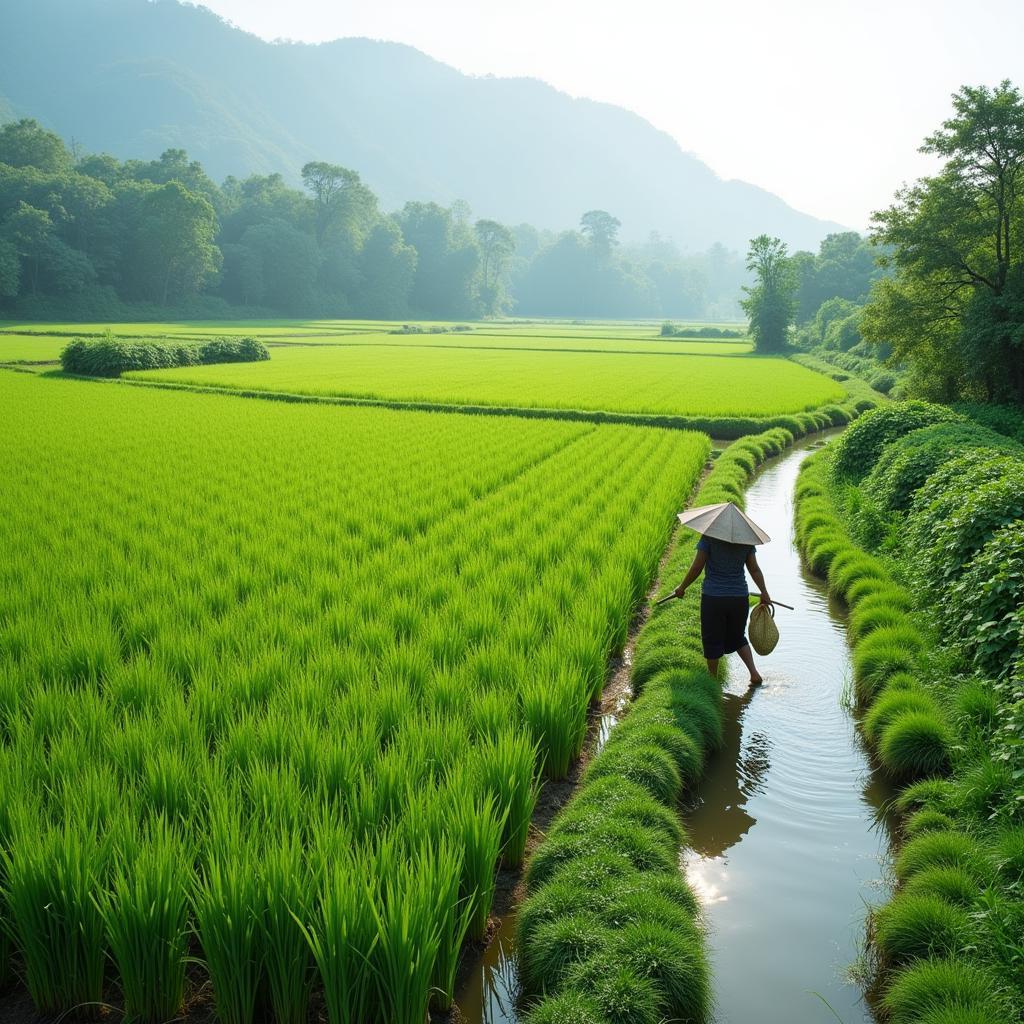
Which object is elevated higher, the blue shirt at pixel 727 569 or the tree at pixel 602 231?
the tree at pixel 602 231

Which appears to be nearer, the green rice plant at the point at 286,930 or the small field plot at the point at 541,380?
the green rice plant at the point at 286,930

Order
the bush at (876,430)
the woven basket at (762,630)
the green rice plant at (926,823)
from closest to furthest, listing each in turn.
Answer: the green rice plant at (926,823) < the woven basket at (762,630) < the bush at (876,430)

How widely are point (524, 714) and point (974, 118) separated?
23701mm

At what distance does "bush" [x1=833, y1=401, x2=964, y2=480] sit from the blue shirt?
9.57m

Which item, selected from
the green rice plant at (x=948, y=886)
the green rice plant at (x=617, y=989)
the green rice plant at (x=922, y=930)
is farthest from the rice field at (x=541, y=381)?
the green rice plant at (x=617, y=989)

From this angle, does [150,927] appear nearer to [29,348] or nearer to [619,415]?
[619,415]

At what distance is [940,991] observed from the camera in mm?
3605

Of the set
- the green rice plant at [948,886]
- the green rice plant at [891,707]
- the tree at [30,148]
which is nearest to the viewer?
the green rice plant at [948,886]

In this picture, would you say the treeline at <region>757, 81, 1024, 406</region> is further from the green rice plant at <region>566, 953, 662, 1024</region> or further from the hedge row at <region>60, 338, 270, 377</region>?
the hedge row at <region>60, 338, 270, 377</region>

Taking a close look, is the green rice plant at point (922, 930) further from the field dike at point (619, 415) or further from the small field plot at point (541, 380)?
the small field plot at point (541, 380)

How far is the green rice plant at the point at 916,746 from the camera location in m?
5.95

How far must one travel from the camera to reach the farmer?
6992mm

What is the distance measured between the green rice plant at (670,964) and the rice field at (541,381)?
858 inches

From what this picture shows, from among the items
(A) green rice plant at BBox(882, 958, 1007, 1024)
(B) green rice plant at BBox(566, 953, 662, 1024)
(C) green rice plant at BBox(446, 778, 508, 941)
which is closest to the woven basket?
(A) green rice plant at BBox(882, 958, 1007, 1024)
